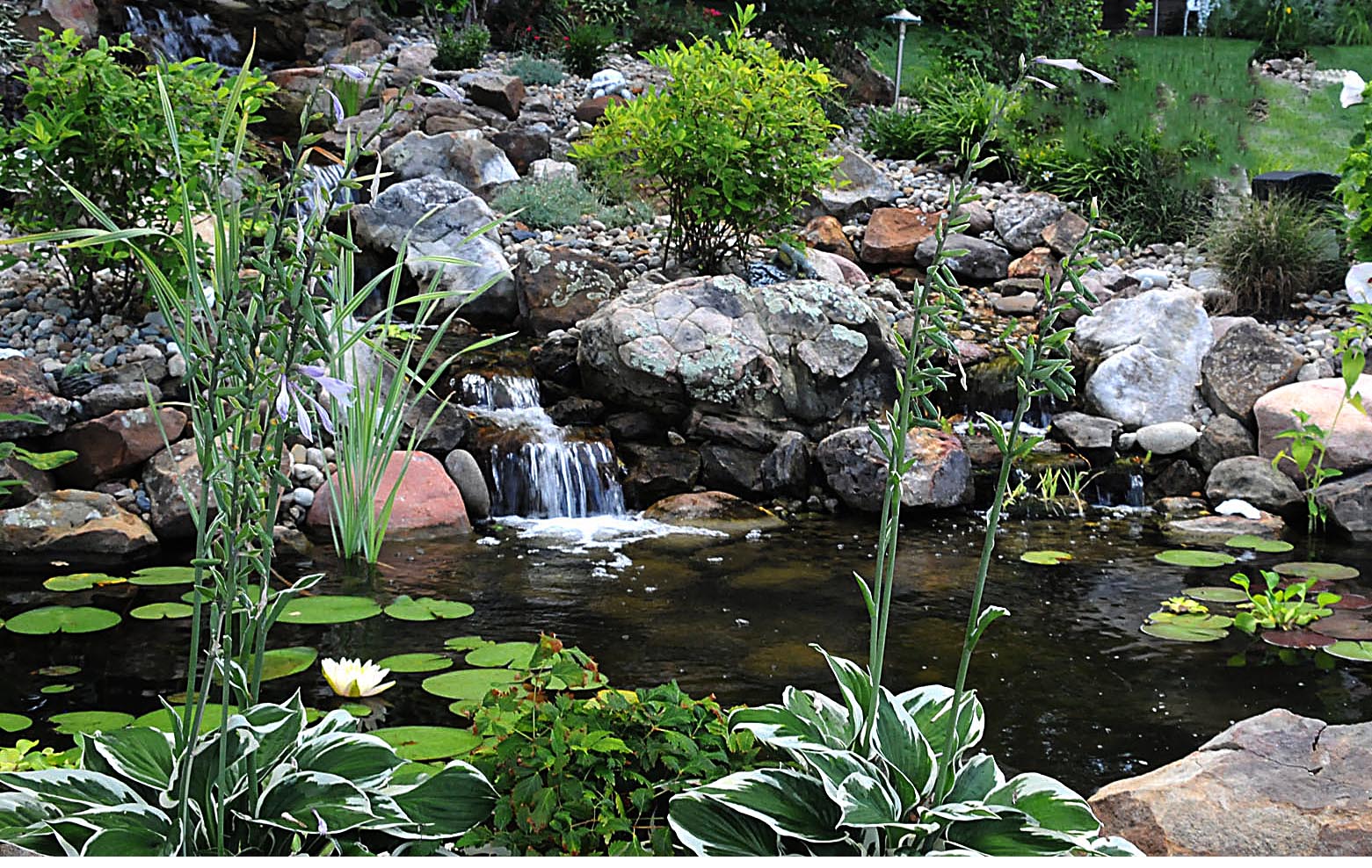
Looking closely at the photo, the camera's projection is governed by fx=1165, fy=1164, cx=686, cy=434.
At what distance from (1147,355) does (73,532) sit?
16.9 feet

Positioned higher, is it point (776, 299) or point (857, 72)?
point (857, 72)

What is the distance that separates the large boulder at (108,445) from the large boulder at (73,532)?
21 cm

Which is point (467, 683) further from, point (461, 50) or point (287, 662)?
point (461, 50)

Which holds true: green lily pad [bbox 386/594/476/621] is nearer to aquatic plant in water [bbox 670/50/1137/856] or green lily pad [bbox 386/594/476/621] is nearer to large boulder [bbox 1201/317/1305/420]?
aquatic plant in water [bbox 670/50/1137/856]

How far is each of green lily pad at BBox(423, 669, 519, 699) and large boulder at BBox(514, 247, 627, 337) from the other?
11.6 ft

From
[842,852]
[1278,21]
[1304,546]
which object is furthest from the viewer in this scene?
[1278,21]

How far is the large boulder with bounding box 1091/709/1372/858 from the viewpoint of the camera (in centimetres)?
186

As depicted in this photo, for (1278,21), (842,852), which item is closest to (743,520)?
(842,852)

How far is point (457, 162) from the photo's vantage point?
26.7 ft

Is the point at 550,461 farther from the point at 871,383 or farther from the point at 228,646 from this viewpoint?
the point at 228,646

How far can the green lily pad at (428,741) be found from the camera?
92.2 inches

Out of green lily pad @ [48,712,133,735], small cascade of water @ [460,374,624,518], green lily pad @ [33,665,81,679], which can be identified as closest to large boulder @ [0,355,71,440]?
green lily pad @ [33,665,81,679]

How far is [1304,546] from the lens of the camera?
4.73m

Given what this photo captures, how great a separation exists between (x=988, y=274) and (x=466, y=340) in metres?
3.89
